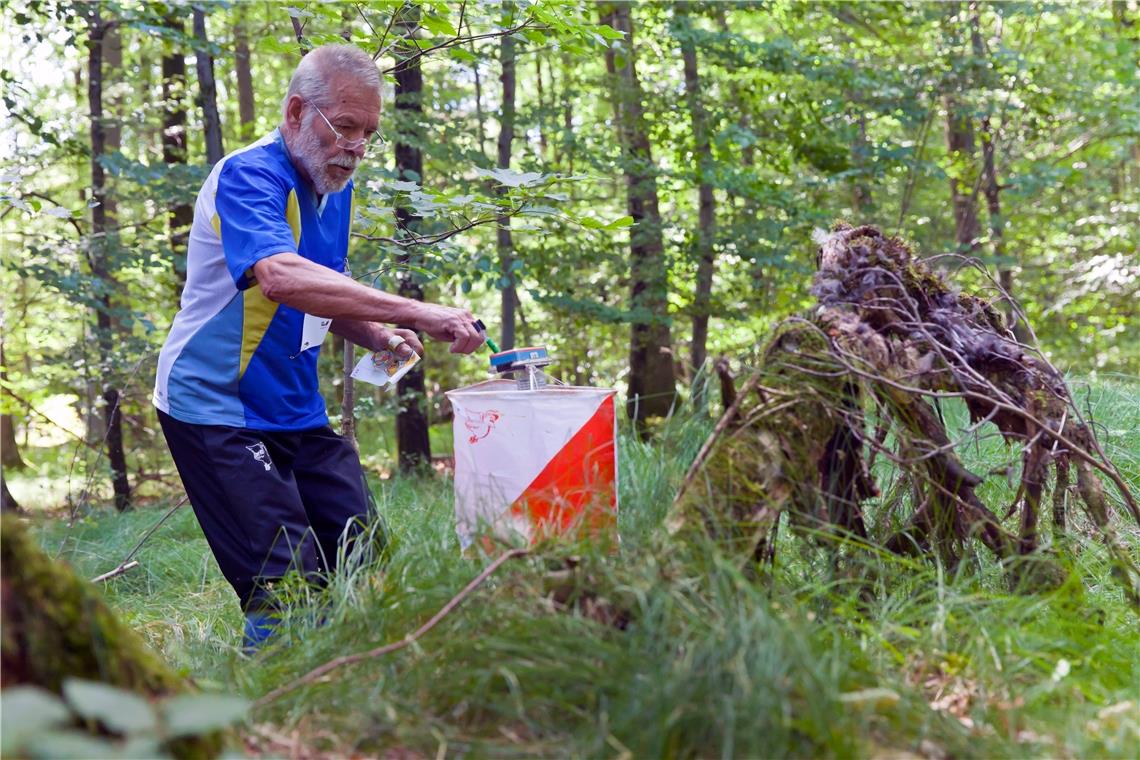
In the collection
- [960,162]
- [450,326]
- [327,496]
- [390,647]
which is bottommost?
[390,647]

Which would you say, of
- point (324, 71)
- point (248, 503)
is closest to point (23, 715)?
point (248, 503)

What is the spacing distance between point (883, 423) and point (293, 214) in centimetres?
194

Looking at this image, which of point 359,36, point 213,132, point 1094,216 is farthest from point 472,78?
point 1094,216

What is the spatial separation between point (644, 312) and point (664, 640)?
7.83 meters

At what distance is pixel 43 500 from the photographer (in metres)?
12.6

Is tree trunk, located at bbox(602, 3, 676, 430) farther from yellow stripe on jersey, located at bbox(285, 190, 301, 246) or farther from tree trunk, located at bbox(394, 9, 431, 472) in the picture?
yellow stripe on jersey, located at bbox(285, 190, 301, 246)

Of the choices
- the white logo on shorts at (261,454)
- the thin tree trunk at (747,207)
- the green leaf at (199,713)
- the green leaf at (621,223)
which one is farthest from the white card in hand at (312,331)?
the thin tree trunk at (747,207)

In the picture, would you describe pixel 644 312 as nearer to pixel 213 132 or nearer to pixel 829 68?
pixel 829 68

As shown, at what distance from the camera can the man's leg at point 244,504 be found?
3.00 m

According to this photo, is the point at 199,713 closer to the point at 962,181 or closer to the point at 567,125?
the point at 567,125

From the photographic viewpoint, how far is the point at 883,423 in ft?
8.91

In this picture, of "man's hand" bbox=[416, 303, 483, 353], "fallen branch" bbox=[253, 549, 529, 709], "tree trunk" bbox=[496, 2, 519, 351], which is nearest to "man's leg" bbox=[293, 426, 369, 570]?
"man's hand" bbox=[416, 303, 483, 353]

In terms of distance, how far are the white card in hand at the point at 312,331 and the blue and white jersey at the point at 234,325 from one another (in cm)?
2

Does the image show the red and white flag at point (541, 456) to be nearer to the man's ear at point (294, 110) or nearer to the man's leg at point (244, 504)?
the man's leg at point (244, 504)
